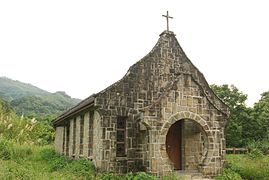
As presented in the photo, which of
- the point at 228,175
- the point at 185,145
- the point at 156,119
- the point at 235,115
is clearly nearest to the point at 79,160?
the point at 156,119

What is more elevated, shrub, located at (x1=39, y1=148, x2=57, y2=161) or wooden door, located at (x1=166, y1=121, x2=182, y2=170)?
wooden door, located at (x1=166, y1=121, x2=182, y2=170)

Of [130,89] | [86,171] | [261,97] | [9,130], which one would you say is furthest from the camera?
[261,97]

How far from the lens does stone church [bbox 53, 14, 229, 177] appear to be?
1295cm

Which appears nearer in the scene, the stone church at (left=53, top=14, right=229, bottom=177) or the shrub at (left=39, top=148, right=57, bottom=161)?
the stone church at (left=53, top=14, right=229, bottom=177)

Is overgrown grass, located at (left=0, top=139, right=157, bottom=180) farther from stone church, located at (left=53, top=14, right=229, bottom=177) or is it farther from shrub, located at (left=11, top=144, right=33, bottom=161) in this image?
stone church, located at (left=53, top=14, right=229, bottom=177)

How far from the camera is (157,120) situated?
42.2 feet

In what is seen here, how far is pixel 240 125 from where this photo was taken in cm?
2909

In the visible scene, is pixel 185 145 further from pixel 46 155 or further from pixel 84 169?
pixel 46 155

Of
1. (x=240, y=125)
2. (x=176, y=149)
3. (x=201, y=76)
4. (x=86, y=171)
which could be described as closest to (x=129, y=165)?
(x=86, y=171)

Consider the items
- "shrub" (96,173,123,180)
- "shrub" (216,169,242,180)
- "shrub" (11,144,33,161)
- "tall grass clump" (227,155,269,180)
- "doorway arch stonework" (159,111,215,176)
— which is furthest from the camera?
"shrub" (11,144,33,161)

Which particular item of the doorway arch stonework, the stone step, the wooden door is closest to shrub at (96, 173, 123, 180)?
the doorway arch stonework

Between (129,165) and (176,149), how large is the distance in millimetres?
2994

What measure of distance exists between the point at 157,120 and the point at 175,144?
3136 millimetres

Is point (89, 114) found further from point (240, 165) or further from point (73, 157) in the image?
point (240, 165)
